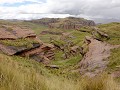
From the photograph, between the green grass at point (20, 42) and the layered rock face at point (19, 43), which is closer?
the layered rock face at point (19, 43)

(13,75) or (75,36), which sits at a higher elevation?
(13,75)

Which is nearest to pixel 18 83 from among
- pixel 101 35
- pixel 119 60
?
pixel 119 60

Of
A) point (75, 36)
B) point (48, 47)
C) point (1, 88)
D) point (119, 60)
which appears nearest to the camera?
point (1, 88)

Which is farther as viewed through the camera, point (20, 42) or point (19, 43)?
point (20, 42)

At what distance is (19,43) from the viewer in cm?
2605

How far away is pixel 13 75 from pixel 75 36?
3598 inches

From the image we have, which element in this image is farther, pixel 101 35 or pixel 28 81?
pixel 101 35

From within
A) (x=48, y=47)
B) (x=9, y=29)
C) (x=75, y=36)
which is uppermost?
(x=9, y=29)

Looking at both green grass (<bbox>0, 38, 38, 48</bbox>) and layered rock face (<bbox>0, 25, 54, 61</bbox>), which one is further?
green grass (<bbox>0, 38, 38, 48</bbox>)

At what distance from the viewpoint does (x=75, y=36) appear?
3848 inches

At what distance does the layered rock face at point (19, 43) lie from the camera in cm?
2403

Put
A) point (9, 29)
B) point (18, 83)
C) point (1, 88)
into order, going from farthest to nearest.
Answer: point (9, 29) < point (18, 83) < point (1, 88)

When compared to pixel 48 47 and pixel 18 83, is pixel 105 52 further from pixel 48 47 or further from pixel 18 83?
pixel 18 83

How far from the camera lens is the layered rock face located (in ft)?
78.8
